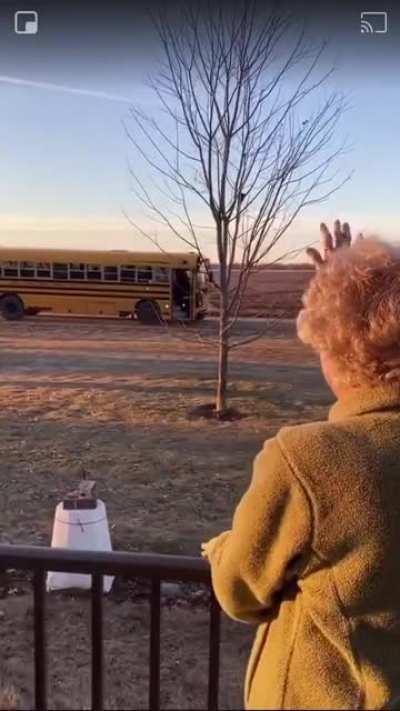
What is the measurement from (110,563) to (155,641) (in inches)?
8.9

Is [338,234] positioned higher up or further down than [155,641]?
higher up

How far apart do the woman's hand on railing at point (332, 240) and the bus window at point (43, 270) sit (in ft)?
58.7

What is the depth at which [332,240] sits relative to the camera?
113cm

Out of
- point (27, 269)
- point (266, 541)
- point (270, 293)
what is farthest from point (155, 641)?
point (27, 269)

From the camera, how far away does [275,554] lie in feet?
3.04

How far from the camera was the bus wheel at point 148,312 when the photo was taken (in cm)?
1806

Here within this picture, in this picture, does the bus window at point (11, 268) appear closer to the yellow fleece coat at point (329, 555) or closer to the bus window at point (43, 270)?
the bus window at point (43, 270)

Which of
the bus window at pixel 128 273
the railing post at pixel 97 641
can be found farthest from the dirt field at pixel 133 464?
the bus window at pixel 128 273

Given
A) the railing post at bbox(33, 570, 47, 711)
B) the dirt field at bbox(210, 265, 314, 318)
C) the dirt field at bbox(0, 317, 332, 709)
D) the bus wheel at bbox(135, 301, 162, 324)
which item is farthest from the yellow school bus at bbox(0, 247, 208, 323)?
the railing post at bbox(33, 570, 47, 711)

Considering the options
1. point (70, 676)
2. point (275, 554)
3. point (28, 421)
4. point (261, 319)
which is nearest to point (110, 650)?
point (70, 676)

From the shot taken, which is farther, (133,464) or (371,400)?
(133,464)

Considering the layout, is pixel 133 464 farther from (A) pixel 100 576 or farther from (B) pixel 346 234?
(B) pixel 346 234

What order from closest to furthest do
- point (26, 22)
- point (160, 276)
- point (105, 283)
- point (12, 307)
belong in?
point (26, 22), point (160, 276), point (105, 283), point (12, 307)

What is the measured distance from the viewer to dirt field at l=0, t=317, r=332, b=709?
338cm
